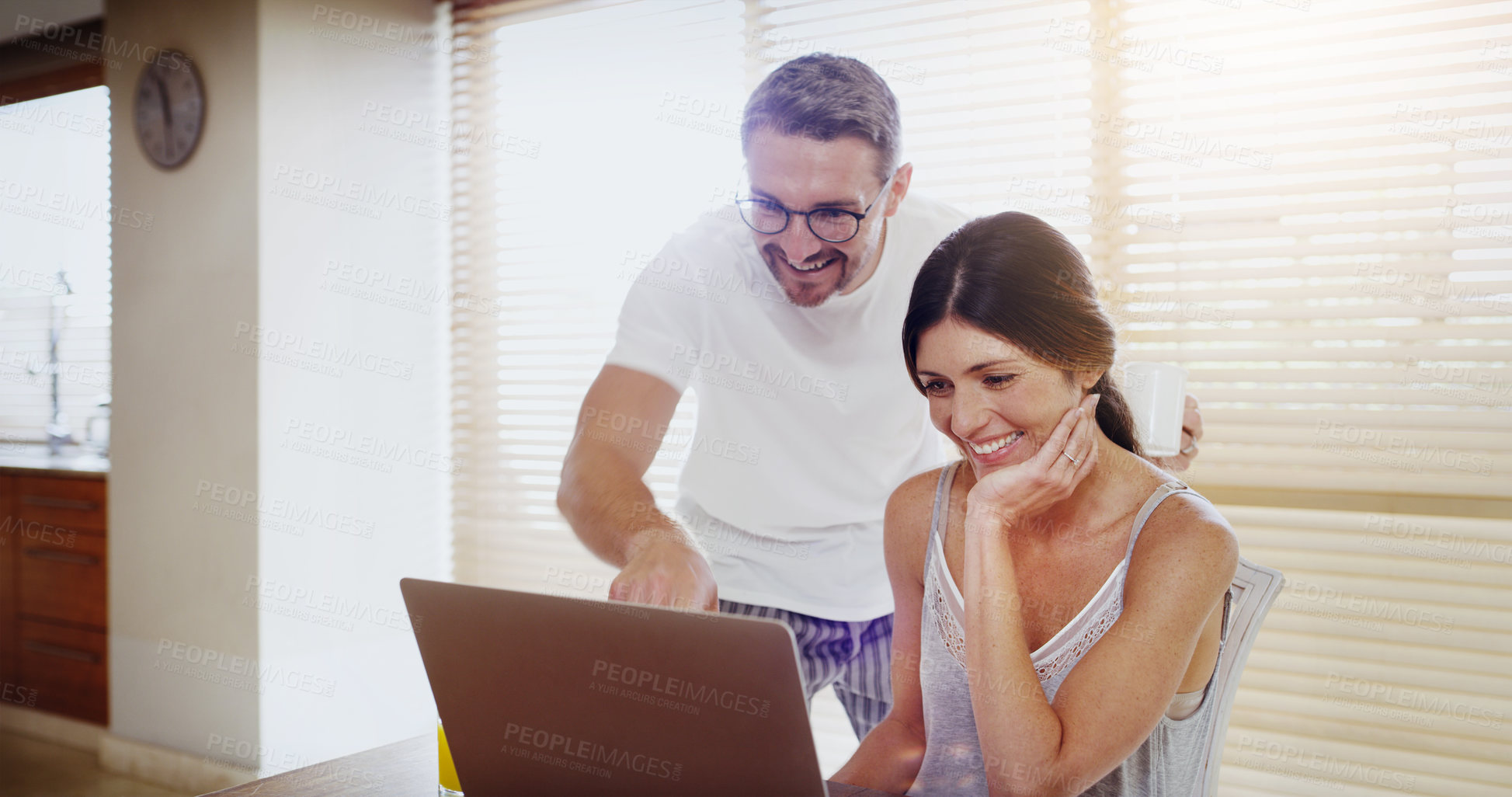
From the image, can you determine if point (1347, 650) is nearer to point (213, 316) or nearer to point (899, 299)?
point (899, 299)

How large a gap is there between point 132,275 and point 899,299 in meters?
2.60

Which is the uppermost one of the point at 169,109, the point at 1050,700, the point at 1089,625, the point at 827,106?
the point at 169,109

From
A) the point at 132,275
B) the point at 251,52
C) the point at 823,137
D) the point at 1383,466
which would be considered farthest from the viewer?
the point at 132,275

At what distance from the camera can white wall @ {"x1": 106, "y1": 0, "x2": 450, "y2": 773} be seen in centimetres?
294

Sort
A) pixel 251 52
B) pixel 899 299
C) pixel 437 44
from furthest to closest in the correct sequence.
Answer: pixel 437 44 → pixel 251 52 → pixel 899 299

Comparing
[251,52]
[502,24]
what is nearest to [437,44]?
[502,24]

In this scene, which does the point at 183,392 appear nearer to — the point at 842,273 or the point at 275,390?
the point at 275,390

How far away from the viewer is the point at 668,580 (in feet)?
3.81

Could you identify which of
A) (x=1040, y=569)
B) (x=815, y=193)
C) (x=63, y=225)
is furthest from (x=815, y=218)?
(x=63, y=225)

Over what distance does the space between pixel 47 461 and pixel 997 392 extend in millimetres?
3524

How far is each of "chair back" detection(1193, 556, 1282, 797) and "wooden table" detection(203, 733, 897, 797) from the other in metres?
0.45

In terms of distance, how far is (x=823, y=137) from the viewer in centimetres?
162

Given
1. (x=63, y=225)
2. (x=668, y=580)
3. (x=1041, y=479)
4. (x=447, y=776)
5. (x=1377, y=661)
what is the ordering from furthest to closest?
(x=63, y=225)
(x=1377, y=661)
(x=1041, y=479)
(x=668, y=580)
(x=447, y=776)

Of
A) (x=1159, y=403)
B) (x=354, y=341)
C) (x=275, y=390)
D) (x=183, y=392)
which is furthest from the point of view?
(x=354, y=341)
